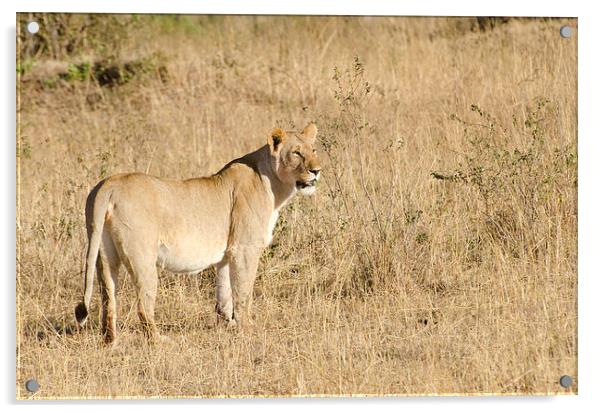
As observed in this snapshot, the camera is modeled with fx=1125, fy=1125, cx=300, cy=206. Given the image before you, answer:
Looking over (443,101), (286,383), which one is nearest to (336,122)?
(443,101)

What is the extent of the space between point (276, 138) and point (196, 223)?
2.09 feet

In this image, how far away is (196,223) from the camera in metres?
5.81

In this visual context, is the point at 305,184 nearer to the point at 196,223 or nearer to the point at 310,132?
the point at 310,132

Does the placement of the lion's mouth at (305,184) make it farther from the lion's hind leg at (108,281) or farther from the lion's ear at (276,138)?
the lion's hind leg at (108,281)

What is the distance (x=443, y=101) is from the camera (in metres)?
7.79

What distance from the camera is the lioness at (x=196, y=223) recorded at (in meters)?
5.43

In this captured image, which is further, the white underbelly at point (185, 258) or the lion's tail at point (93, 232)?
the white underbelly at point (185, 258)

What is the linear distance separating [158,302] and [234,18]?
3.53 meters

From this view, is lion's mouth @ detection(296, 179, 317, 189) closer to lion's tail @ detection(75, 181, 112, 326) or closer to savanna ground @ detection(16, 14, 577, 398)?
savanna ground @ detection(16, 14, 577, 398)

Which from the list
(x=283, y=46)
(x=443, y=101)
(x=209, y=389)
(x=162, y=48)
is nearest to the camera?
(x=209, y=389)

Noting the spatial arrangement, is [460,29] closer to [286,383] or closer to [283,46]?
[283,46]

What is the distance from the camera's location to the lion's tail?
532 centimetres

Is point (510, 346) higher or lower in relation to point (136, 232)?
lower

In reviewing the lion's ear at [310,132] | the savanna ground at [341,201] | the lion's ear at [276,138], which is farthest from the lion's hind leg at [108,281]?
the lion's ear at [310,132]
